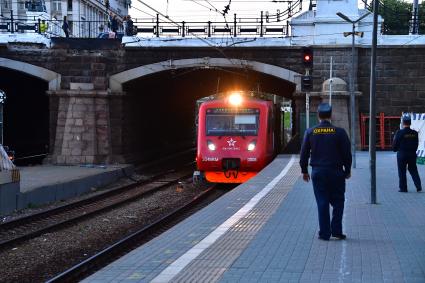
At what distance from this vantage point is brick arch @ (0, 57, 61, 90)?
90.2ft

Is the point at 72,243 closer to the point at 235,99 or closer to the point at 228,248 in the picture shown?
the point at 228,248

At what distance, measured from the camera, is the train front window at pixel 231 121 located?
65.4ft

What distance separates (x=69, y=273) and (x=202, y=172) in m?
12.0

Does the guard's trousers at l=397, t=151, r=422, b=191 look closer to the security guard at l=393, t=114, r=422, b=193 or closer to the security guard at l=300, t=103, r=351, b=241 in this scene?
the security guard at l=393, t=114, r=422, b=193

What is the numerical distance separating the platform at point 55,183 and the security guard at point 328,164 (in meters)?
9.61

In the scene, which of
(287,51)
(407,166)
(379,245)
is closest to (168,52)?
(287,51)

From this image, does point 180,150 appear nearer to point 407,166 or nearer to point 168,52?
point 168,52

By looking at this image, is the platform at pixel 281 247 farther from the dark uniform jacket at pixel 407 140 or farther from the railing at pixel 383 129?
the railing at pixel 383 129

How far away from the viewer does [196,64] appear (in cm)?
2775

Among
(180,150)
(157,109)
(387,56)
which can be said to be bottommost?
(180,150)

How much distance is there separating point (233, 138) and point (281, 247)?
1293 centimetres

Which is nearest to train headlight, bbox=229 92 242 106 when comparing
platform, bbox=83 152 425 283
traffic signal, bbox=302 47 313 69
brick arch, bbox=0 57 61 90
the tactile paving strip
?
traffic signal, bbox=302 47 313 69

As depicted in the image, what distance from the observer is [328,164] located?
7.09 meters

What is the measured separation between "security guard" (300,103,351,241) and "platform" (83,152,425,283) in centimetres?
40
